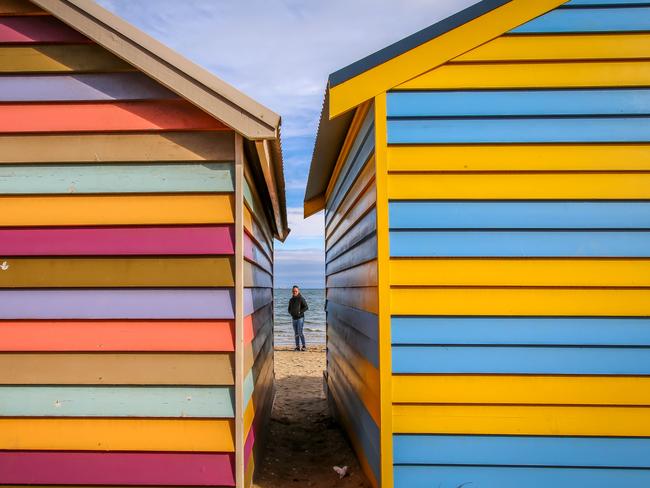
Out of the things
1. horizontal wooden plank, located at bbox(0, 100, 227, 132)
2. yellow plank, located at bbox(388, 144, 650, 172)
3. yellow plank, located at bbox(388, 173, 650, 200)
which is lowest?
yellow plank, located at bbox(388, 173, 650, 200)

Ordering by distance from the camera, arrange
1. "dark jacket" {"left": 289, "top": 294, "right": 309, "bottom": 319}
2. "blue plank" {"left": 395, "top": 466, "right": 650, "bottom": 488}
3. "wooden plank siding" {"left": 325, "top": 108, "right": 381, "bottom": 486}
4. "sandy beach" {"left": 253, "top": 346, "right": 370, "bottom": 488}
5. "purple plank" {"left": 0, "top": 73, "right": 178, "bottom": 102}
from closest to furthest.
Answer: "blue plank" {"left": 395, "top": 466, "right": 650, "bottom": 488} < "purple plank" {"left": 0, "top": 73, "right": 178, "bottom": 102} < "wooden plank siding" {"left": 325, "top": 108, "right": 381, "bottom": 486} < "sandy beach" {"left": 253, "top": 346, "right": 370, "bottom": 488} < "dark jacket" {"left": 289, "top": 294, "right": 309, "bottom": 319}

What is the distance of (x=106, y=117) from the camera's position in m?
3.48

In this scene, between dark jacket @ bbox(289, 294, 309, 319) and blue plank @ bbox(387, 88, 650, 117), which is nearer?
blue plank @ bbox(387, 88, 650, 117)

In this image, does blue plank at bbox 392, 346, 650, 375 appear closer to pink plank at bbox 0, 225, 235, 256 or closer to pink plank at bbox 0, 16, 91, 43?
pink plank at bbox 0, 225, 235, 256

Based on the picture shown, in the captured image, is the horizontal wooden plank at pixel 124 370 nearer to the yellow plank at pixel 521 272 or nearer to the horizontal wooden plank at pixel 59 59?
the yellow plank at pixel 521 272

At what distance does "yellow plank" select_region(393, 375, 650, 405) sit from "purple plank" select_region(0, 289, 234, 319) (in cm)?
142

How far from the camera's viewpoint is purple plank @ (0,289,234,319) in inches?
134

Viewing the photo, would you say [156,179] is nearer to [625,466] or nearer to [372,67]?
[372,67]

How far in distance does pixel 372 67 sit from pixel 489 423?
2642mm

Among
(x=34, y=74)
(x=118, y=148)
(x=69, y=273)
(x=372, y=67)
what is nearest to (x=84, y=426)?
(x=69, y=273)

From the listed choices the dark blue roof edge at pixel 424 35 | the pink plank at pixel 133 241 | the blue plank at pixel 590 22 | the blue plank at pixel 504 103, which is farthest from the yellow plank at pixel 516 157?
the pink plank at pixel 133 241

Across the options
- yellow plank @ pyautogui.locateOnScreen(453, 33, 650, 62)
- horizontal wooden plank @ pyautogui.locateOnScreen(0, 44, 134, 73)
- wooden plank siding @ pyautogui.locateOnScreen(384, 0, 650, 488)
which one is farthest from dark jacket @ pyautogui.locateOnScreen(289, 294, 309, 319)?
yellow plank @ pyautogui.locateOnScreen(453, 33, 650, 62)

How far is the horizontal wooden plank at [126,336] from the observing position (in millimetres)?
3387

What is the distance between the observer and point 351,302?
5.07 m
